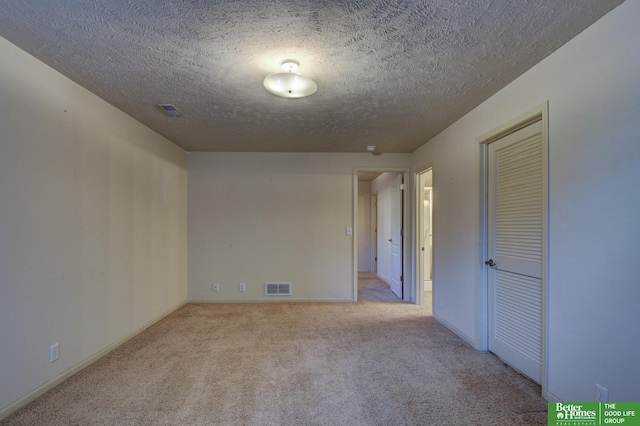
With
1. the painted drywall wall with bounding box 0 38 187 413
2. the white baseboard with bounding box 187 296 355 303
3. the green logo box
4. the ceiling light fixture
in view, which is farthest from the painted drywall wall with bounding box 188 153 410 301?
the green logo box

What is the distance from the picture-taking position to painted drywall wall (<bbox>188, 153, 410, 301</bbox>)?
470 cm

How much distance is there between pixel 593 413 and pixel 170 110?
12.9 ft

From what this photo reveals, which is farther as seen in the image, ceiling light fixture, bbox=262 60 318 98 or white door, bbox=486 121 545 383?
white door, bbox=486 121 545 383

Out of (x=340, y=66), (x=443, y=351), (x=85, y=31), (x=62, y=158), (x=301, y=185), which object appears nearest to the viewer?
(x=85, y=31)

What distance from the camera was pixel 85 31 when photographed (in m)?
1.77

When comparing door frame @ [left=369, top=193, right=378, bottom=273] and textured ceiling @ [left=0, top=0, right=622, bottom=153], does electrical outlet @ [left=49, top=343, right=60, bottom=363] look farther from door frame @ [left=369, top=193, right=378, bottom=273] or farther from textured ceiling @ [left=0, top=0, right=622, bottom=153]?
door frame @ [left=369, top=193, right=378, bottom=273]

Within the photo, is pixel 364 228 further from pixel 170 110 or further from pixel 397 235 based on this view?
pixel 170 110

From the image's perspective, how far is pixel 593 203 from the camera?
171 cm

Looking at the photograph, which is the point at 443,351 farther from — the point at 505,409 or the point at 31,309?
the point at 31,309

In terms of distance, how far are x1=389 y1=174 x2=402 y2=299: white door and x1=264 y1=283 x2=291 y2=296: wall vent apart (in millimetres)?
1911

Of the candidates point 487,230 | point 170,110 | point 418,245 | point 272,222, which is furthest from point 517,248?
point 170,110

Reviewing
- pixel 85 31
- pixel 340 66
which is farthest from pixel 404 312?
pixel 85 31

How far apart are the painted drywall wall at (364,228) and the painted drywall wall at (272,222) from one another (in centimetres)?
317

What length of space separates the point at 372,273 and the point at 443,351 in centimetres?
469
